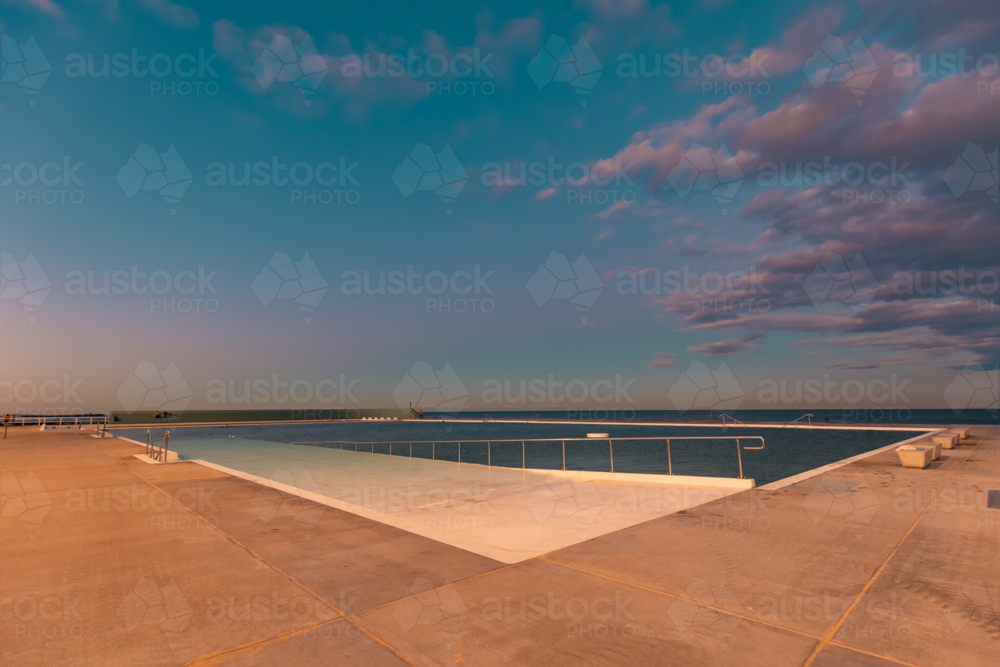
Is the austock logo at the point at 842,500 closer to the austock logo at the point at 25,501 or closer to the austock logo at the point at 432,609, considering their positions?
the austock logo at the point at 432,609

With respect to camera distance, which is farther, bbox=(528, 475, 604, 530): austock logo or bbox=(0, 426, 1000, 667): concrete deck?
bbox=(528, 475, 604, 530): austock logo

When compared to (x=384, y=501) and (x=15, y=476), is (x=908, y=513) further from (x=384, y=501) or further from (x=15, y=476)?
(x=15, y=476)

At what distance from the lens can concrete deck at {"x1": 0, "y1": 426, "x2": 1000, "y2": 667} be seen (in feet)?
11.6

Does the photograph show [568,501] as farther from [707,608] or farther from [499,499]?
[707,608]

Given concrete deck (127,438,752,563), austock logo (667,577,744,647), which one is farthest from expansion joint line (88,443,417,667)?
austock logo (667,577,744,647)

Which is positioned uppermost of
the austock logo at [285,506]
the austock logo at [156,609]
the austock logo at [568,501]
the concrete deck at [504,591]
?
the austock logo at [156,609]

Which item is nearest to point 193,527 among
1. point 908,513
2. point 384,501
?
point 384,501

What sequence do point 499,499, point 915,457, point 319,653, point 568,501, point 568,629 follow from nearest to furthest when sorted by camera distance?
point 319,653 → point 568,629 → point 568,501 → point 499,499 → point 915,457

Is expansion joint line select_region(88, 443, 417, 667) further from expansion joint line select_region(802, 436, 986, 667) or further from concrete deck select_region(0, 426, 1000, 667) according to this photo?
expansion joint line select_region(802, 436, 986, 667)

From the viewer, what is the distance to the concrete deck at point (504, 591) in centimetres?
355

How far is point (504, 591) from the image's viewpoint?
15.1 feet

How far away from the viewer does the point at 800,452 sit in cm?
3788

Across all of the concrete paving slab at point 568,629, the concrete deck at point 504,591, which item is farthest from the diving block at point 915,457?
the concrete paving slab at point 568,629

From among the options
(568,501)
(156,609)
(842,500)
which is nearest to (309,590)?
(156,609)
